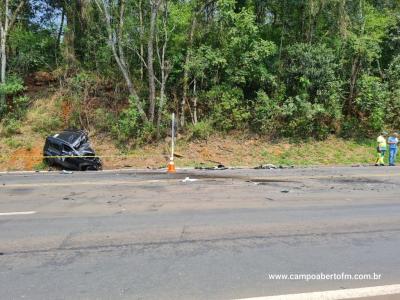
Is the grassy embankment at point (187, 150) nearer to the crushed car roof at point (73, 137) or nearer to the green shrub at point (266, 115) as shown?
the green shrub at point (266, 115)

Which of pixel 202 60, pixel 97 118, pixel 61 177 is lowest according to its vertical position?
pixel 61 177

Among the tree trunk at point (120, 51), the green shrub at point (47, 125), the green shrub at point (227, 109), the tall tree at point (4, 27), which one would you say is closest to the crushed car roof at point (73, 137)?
the tree trunk at point (120, 51)

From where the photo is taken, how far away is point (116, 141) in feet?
73.7

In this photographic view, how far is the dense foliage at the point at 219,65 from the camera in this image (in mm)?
23109

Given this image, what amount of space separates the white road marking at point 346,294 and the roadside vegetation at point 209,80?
15.9 metres

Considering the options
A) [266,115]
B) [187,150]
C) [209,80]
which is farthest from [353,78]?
[187,150]

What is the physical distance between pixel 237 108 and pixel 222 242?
59.1 ft

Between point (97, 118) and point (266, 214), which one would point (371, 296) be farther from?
point (97, 118)

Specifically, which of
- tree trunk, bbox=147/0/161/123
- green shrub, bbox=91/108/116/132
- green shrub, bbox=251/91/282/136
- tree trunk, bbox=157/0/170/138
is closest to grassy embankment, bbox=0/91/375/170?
green shrub, bbox=91/108/116/132

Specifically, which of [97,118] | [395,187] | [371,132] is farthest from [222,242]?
[371,132]

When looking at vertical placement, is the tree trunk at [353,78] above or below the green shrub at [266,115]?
above

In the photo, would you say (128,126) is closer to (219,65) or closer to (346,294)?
(219,65)

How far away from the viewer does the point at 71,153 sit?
17.9 metres

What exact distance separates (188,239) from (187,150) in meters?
15.3
